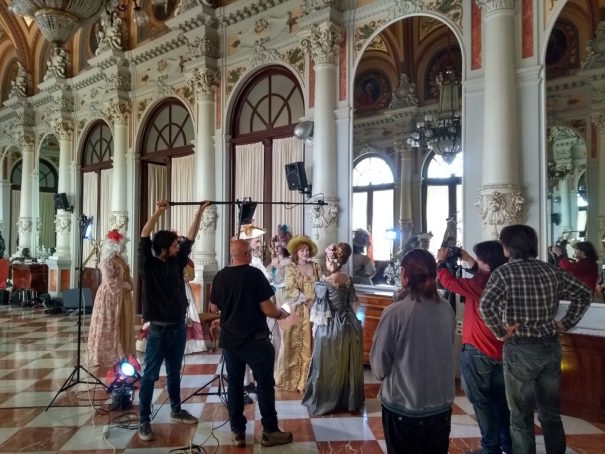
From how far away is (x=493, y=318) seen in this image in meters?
2.60

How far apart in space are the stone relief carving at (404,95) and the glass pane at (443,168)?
2.40ft

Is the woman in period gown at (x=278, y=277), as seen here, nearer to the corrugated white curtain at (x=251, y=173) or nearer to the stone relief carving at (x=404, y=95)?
the corrugated white curtain at (x=251, y=173)

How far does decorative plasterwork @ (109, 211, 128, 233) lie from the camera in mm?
9078

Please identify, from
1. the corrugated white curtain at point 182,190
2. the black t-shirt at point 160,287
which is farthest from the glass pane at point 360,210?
the corrugated white curtain at point 182,190

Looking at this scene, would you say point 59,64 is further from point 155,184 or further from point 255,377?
point 255,377

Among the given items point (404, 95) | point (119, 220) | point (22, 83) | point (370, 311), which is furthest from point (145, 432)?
point (22, 83)

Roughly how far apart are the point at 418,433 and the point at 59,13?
12.4ft

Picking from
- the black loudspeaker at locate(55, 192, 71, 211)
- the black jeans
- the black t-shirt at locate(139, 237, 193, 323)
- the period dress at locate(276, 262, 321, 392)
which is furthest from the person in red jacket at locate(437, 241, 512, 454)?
the black loudspeaker at locate(55, 192, 71, 211)

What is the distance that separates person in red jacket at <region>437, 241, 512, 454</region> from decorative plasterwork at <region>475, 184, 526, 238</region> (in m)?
1.53

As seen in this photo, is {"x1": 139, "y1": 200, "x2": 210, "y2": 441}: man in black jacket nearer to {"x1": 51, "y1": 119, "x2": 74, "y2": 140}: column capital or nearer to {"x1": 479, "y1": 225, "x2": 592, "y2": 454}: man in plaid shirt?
{"x1": 479, "y1": 225, "x2": 592, "y2": 454}: man in plaid shirt

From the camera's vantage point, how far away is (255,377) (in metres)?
3.27

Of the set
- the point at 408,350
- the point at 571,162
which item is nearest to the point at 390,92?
the point at 571,162

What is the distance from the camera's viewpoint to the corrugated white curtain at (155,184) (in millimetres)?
9000

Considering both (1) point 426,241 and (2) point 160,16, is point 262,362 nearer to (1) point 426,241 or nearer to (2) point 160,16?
(1) point 426,241
